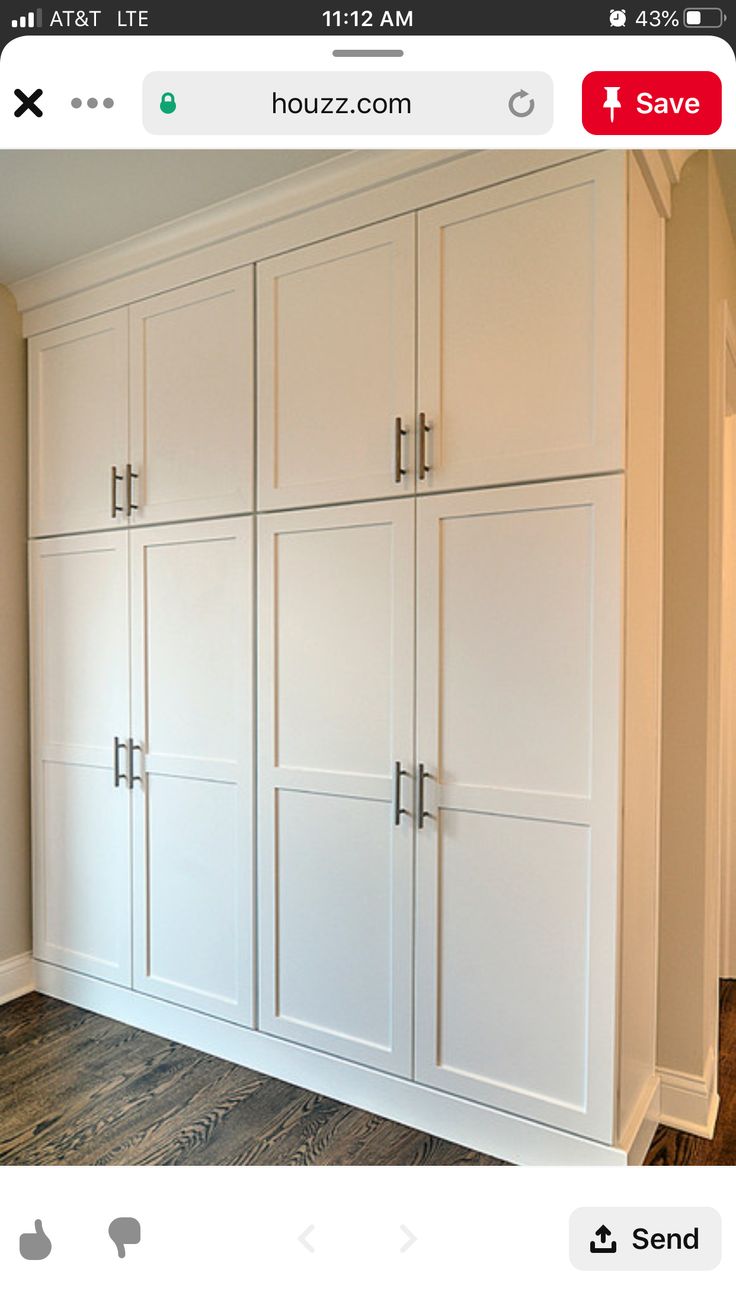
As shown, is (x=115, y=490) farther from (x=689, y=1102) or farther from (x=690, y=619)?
(x=689, y=1102)

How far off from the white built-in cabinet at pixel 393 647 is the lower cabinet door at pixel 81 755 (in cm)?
2

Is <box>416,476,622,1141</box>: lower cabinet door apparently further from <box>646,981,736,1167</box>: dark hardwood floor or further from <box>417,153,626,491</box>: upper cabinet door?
<box>646,981,736,1167</box>: dark hardwood floor

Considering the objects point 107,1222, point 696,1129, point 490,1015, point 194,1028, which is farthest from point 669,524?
point 194,1028

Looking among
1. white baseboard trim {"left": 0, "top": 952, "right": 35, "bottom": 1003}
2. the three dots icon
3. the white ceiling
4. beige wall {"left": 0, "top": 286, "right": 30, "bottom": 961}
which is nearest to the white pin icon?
the three dots icon

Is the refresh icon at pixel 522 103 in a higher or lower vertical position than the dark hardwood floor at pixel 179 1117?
higher

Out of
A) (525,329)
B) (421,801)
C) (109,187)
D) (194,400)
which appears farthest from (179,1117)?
(109,187)

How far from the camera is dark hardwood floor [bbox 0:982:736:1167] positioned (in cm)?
175

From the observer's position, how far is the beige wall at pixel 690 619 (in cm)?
182

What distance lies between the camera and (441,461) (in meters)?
1.78

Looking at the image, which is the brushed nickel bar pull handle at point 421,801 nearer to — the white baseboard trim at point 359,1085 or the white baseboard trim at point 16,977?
the white baseboard trim at point 359,1085

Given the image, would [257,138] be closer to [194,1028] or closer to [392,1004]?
[392,1004]

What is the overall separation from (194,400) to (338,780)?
1141 millimetres

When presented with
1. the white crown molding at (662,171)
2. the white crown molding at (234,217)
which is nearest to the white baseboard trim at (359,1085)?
the white crown molding at (662,171)
